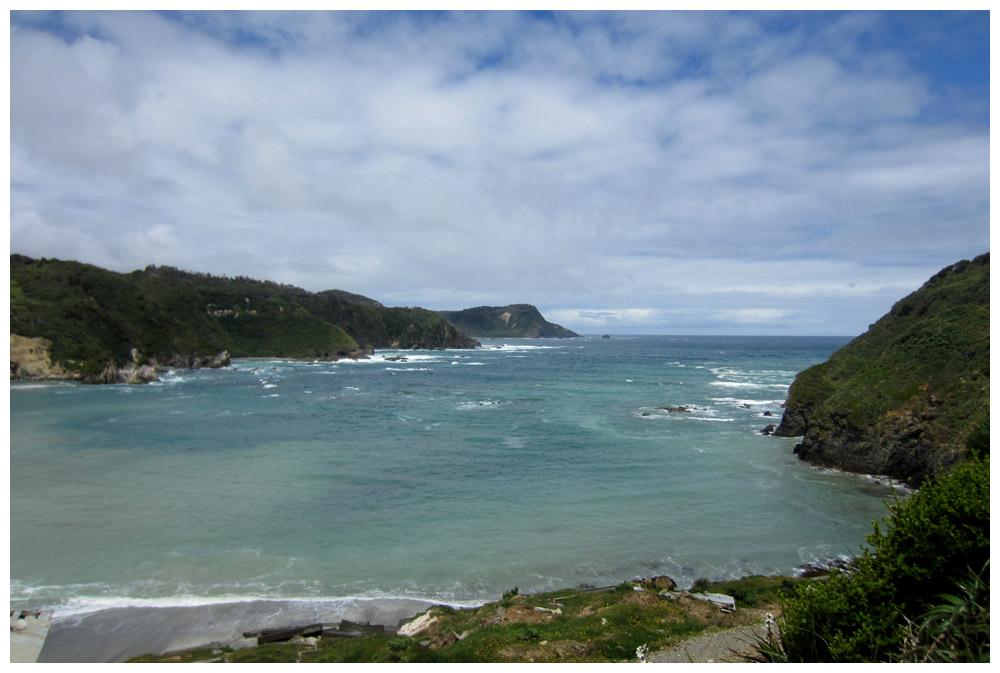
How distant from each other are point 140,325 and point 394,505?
105m

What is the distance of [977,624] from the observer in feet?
23.0

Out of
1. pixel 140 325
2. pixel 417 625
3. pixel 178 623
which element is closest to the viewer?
pixel 417 625

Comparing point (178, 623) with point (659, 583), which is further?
point (659, 583)

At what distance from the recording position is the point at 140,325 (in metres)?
103

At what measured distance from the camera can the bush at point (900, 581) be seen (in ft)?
26.9

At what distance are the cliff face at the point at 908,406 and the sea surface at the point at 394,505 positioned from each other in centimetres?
244

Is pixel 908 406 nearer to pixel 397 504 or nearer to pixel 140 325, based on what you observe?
pixel 397 504

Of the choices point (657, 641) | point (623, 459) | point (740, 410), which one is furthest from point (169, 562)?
point (740, 410)

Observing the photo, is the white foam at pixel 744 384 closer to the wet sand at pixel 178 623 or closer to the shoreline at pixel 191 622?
the shoreline at pixel 191 622

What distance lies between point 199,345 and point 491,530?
365 feet

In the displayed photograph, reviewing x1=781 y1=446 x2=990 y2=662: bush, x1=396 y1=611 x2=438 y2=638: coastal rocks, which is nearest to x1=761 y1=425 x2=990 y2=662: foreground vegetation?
x1=781 y1=446 x2=990 y2=662: bush

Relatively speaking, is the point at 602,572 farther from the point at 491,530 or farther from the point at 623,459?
the point at 623,459

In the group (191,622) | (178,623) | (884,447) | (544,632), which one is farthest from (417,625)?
(884,447)

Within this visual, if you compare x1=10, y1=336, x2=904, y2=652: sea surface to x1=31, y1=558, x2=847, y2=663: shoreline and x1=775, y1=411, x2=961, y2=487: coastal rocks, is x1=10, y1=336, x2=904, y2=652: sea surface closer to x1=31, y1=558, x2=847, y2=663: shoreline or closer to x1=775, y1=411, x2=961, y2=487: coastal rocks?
x1=31, y1=558, x2=847, y2=663: shoreline
